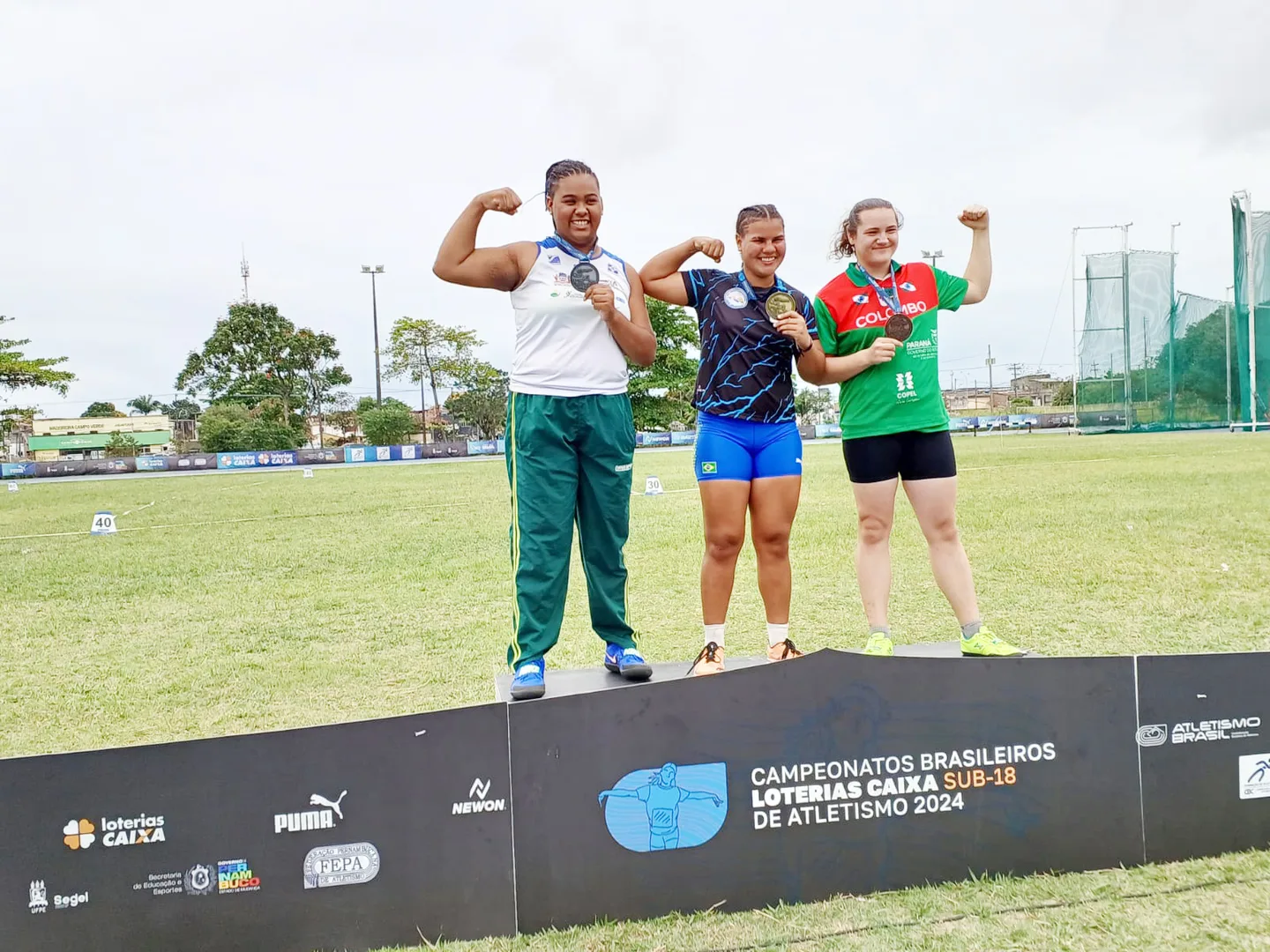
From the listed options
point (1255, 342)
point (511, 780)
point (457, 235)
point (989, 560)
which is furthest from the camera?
point (1255, 342)

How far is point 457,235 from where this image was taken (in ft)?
8.12

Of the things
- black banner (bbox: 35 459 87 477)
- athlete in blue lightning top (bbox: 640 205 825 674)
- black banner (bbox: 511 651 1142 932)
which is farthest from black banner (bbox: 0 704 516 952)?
black banner (bbox: 35 459 87 477)

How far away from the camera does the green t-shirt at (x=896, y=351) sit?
2.72 m

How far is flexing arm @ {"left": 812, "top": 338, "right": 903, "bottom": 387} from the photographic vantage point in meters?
2.62

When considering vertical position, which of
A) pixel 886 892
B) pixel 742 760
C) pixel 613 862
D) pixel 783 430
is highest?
pixel 783 430

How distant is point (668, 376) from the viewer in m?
37.5

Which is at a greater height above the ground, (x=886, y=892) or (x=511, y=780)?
(x=511, y=780)

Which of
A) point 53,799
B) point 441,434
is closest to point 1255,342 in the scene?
point 53,799

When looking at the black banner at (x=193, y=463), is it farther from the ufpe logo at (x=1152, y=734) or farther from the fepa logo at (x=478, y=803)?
the ufpe logo at (x=1152, y=734)

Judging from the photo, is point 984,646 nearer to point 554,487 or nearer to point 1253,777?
point 1253,777

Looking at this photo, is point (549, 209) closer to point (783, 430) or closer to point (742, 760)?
point (783, 430)

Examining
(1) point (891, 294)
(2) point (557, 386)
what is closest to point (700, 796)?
(2) point (557, 386)

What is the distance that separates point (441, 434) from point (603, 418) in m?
51.2

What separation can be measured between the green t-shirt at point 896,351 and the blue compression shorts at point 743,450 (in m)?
0.25
